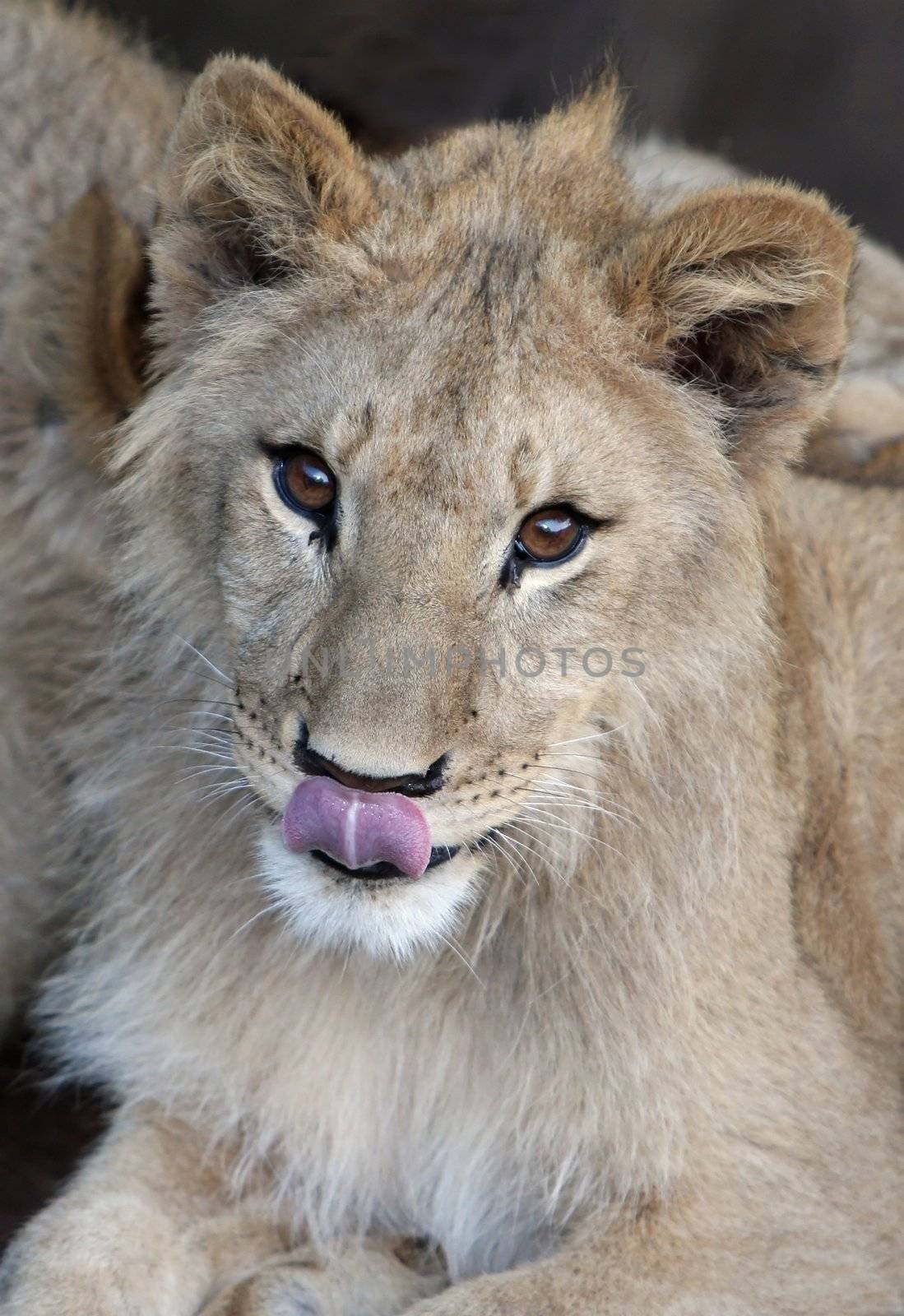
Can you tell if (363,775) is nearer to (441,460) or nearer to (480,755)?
(480,755)

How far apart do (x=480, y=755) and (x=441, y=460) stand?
254 millimetres

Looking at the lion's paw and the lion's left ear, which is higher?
the lion's left ear

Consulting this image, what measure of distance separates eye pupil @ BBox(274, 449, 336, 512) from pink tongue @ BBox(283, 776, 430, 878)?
10.6 inches

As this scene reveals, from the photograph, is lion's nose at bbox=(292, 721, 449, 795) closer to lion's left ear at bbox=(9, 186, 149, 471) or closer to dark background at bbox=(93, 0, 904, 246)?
lion's left ear at bbox=(9, 186, 149, 471)

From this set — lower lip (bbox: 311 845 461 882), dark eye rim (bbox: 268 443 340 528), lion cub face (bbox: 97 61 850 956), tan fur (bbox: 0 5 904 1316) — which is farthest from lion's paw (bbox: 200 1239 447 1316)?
dark eye rim (bbox: 268 443 340 528)

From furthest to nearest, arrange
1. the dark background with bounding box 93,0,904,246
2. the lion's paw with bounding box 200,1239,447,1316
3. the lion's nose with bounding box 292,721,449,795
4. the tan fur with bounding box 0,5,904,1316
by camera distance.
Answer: the dark background with bounding box 93,0,904,246
the lion's paw with bounding box 200,1239,447,1316
the tan fur with bounding box 0,5,904,1316
the lion's nose with bounding box 292,721,449,795

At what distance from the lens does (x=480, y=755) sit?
1.46m

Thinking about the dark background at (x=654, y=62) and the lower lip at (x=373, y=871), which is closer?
the lower lip at (x=373, y=871)

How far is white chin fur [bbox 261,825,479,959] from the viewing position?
147 centimetres

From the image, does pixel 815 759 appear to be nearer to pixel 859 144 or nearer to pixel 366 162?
pixel 366 162

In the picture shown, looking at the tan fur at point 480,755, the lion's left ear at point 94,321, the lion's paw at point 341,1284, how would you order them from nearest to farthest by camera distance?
the tan fur at point 480,755 < the lion's paw at point 341,1284 < the lion's left ear at point 94,321

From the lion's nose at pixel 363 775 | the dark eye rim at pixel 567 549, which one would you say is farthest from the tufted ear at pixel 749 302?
the lion's nose at pixel 363 775

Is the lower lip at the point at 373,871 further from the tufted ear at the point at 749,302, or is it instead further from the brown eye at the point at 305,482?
the tufted ear at the point at 749,302

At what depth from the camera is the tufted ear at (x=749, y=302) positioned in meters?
1.48
